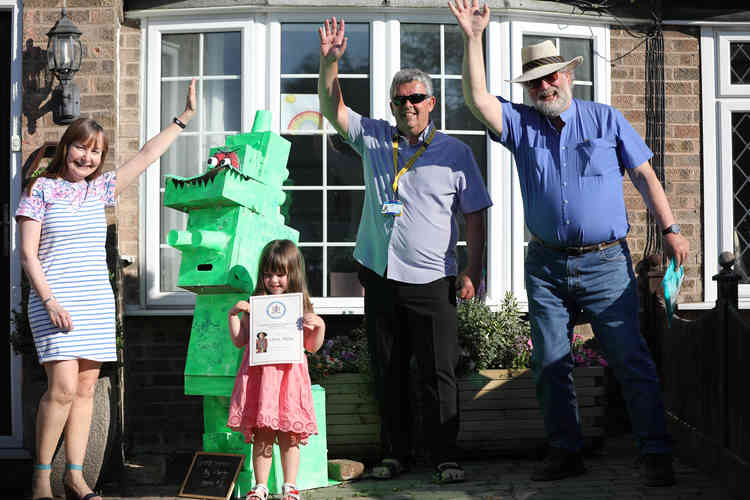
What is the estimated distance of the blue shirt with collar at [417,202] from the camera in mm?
4652

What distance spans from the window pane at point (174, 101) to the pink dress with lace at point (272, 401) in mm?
2558

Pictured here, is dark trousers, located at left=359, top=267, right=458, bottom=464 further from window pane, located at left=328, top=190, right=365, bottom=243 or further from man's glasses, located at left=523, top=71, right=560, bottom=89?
window pane, located at left=328, top=190, right=365, bottom=243

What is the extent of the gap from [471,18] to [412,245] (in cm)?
117

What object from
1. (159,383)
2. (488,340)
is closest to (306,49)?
(488,340)

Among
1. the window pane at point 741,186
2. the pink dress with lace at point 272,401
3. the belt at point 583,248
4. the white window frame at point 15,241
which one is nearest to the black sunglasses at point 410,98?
the belt at point 583,248

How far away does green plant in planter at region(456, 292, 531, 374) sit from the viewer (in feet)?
18.6

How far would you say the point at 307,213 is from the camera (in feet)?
20.8

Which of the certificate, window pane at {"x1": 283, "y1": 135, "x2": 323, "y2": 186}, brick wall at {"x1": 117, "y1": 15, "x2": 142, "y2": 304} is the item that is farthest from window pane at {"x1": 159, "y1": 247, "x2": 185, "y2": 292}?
the certificate

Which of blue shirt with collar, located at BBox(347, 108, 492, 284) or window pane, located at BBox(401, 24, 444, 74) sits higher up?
window pane, located at BBox(401, 24, 444, 74)

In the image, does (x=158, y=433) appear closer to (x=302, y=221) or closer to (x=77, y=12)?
(x=302, y=221)

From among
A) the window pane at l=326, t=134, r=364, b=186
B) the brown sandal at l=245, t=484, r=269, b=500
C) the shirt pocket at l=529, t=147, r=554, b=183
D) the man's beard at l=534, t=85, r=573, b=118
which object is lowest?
the brown sandal at l=245, t=484, r=269, b=500

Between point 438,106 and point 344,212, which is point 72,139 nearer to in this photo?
point 344,212

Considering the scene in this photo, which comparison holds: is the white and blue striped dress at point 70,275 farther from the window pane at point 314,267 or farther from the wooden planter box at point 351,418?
the window pane at point 314,267

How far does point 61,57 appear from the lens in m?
5.80
